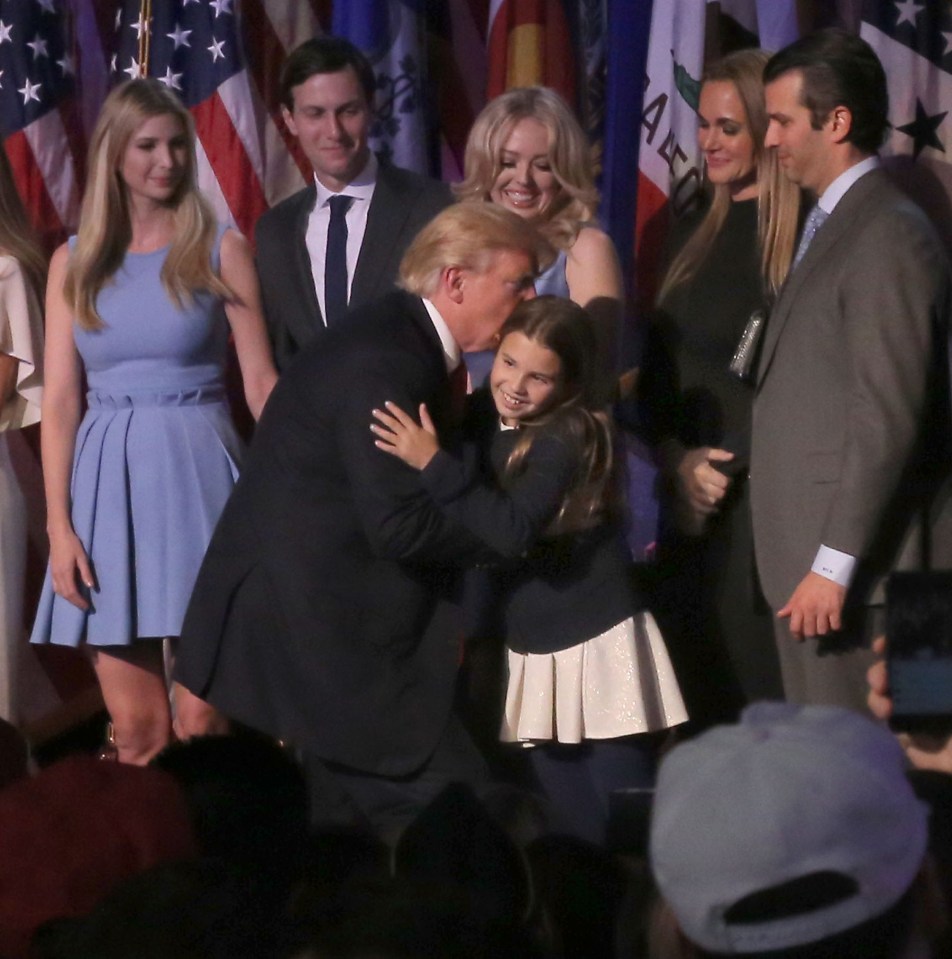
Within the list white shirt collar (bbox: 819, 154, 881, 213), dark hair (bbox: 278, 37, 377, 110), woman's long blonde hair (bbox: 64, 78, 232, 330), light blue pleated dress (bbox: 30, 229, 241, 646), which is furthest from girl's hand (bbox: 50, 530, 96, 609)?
white shirt collar (bbox: 819, 154, 881, 213)

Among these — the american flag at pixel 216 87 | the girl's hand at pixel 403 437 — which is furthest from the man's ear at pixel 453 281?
the american flag at pixel 216 87

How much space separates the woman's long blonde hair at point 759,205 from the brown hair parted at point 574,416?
51 centimetres

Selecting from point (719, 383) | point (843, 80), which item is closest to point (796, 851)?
point (843, 80)

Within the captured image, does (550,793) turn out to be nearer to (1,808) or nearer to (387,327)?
(387,327)

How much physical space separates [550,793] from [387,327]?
44.0 inches

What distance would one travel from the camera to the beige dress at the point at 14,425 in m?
4.46

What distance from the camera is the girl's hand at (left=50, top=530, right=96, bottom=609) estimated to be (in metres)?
4.09

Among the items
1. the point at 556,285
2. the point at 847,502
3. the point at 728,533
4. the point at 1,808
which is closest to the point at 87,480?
the point at 556,285

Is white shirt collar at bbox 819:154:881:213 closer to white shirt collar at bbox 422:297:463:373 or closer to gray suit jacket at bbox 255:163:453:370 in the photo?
white shirt collar at bbox 422:297:463:373

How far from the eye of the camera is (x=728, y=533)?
386 cm

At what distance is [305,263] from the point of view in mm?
4223

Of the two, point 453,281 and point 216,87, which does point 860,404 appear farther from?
point 216,87

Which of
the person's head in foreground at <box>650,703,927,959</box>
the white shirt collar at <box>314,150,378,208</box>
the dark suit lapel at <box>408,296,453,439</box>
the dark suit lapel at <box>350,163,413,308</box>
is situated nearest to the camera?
the person's head in foreground at <box>650,703,927,959</box>

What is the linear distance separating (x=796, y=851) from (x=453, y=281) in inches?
72.6
